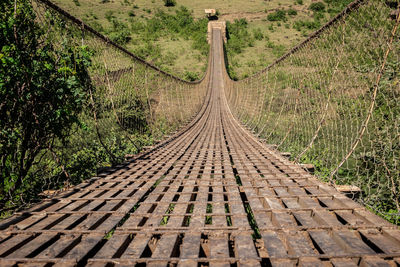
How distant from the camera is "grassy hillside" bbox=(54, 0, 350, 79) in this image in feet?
53.1

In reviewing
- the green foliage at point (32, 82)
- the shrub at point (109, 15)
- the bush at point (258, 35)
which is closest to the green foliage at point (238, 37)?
the bush at point (258, 35)

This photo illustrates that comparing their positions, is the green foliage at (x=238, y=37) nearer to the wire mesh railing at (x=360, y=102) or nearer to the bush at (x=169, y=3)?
the bush at (x=169, y=3)

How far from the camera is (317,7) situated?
75.7ft

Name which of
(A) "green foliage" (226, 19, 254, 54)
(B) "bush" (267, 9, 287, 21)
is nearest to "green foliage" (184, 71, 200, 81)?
(A) "green foliage" (226, 19, 254, 54)

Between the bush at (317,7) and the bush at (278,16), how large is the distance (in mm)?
3243

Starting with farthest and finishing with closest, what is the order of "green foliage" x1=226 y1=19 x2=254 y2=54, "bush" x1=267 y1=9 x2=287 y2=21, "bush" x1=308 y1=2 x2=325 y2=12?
"bush" x1=308 y1=2 x2=325 y2=12, "bush" x1=267 y1=9 x2=287 y2=21, "green foliage" x1=226 y1=19 x2=254 y2=54

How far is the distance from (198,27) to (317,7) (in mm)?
12554

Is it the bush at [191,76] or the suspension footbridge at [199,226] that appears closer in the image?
the suspension footbridge at [199,226]

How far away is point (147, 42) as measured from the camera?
1748 centimetres

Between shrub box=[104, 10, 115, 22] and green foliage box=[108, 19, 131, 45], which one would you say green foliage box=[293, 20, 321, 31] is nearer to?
green foliage box=[108, 19, 131, 45]

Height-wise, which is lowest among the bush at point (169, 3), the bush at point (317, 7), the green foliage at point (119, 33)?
the green foliage at point (119, 33)

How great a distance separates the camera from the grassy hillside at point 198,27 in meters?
16.2

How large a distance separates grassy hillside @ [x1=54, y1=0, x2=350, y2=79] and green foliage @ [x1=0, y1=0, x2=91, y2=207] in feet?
38.8

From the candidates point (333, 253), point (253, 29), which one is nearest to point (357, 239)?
point (333, 253)
